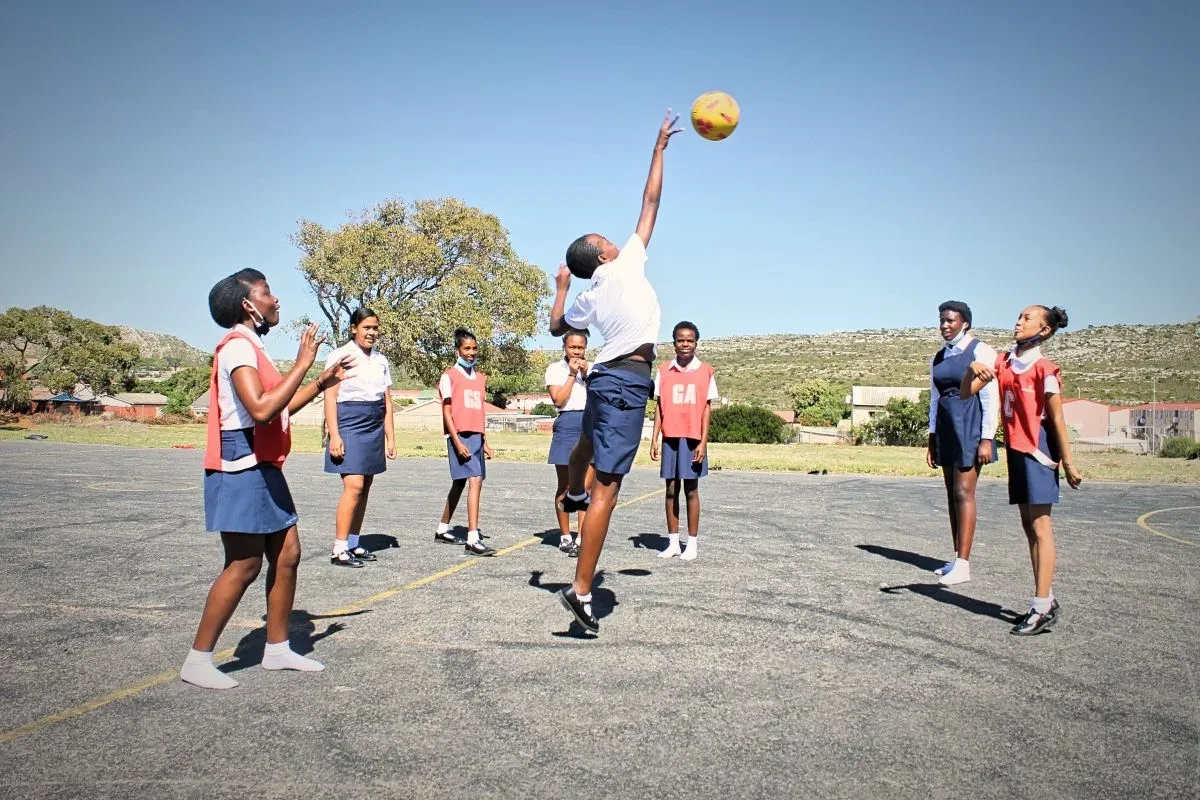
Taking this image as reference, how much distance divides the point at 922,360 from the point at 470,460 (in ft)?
322

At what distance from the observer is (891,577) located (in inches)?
275

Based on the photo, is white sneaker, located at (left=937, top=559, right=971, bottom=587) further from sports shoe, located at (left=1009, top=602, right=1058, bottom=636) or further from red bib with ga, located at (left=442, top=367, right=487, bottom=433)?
red bib with ga, located at (left=442, top=367, right=487, bottom=433)

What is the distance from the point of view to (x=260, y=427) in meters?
4.19

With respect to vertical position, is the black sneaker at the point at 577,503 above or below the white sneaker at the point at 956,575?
above

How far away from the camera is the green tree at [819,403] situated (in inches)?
2749

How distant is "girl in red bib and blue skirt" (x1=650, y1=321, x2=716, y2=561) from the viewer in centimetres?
791

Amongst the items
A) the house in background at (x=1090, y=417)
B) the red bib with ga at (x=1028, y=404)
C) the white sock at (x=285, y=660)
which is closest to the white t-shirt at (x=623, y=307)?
the white sock at (x=285, y=660)

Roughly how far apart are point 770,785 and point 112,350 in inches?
3432

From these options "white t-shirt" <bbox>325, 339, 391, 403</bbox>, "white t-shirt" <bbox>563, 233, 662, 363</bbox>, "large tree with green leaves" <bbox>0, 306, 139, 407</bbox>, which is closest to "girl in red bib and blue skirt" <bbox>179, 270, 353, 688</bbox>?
"white t-shirt" <bbox>563, 233, 662, 363</bbox>

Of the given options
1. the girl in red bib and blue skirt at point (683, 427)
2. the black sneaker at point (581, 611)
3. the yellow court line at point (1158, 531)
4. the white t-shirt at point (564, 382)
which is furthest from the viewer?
the yellow court line at point (1158, 531)

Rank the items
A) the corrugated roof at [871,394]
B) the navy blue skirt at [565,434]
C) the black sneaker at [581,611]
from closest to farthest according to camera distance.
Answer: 1. the black sneaker at [581,611]
2. the navy blue skirt at [565,434]
3. the corrugated roof at [871,394]

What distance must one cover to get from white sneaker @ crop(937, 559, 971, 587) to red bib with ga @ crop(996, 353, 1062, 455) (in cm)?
147

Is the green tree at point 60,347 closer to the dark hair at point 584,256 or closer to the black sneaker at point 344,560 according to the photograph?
the black sneaker at point 344,560

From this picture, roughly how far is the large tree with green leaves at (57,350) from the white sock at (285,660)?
74746mm
